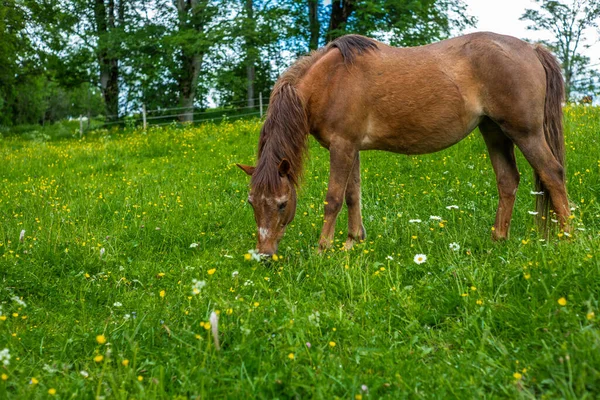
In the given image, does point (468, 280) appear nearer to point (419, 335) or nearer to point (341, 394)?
point (419, 335)

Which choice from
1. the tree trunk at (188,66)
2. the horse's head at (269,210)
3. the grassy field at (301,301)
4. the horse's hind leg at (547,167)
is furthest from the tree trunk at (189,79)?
the horse's hind leg at (547,167)

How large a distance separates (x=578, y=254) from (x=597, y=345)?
1.22m

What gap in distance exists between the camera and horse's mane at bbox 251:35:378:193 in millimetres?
4859

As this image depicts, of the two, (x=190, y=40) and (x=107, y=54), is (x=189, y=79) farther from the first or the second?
(x=107, y=54)

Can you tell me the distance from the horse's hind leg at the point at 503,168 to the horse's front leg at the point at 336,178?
5.12 feet

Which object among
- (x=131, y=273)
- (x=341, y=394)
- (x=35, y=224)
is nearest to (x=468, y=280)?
(x=341, y=394)

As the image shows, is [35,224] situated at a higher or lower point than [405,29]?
lower

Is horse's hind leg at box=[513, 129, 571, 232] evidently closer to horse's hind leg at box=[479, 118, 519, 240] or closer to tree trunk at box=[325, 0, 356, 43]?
horse's hind leg at box=[479, 118, 519, 240]

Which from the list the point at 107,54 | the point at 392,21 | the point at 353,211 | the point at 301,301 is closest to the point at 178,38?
the point at 107,54

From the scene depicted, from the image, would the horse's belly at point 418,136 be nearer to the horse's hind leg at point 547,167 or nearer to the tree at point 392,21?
the horse's hind leg at point 547,167

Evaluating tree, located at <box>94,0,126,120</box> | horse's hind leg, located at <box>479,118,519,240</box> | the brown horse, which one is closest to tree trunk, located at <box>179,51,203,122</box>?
tree, located at <box>94,0,126,120</box>

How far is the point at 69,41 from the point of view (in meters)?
25.5

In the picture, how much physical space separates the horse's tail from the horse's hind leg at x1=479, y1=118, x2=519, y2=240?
306mm

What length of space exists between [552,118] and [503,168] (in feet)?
2.30
